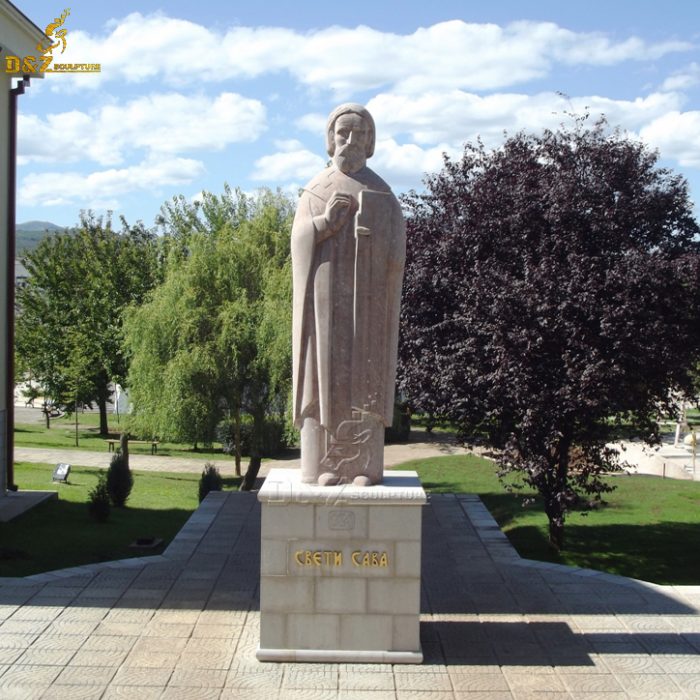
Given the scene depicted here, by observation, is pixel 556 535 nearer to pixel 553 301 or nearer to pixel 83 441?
pixel 553 301

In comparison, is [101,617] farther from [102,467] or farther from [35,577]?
[102,467]

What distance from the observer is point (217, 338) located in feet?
62.7

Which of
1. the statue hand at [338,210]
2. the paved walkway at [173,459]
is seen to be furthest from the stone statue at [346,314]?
the paved walkway at [173,459]

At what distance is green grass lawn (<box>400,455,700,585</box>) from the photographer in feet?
48.0

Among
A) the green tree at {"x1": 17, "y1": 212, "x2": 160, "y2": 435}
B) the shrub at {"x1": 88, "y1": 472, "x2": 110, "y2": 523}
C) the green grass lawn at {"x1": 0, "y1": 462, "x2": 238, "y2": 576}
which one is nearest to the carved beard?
the green grass lawn at {"x1": 0, "y1": 462, "x2": 238, "y2": 576}

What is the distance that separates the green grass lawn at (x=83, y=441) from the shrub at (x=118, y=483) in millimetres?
8727

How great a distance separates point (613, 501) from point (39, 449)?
18.6 metres

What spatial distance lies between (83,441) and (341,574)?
88.2 ft

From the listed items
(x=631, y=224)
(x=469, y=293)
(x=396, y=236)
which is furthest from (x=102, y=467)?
(x=396, y=236)

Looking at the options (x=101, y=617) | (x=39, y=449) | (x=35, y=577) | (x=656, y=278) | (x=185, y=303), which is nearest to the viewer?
(x=101, y=617)

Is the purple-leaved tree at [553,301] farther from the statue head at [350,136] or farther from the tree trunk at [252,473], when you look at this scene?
the tree trunk at [252,473]

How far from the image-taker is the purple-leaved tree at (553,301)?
41.8 ft

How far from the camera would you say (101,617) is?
9305 millimetres

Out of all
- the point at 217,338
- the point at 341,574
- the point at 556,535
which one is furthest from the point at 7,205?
the point at 341,574
